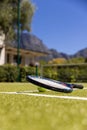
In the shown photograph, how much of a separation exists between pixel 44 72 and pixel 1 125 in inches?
966

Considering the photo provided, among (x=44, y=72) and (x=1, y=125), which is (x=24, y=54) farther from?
(x=1, y=125)

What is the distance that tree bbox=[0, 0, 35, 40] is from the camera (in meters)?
34.3

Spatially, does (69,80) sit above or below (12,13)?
below

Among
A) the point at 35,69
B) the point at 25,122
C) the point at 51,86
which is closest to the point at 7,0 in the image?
the point at 35,69

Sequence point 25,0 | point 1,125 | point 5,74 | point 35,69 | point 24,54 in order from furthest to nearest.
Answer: point 24,54
point 25,0
point 35,69
point 5,74
point 1,125

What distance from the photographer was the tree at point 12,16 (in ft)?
113

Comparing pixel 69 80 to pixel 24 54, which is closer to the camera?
pixel 69 80

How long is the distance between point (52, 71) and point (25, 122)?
80.0ft

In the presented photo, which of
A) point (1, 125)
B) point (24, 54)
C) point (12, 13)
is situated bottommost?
point (1, 125)

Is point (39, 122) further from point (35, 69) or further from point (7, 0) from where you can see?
point (7, 0)

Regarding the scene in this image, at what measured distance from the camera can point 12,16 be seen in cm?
3531

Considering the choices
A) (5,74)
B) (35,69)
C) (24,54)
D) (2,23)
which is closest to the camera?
(5,74)

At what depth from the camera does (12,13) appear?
35531 millimetres

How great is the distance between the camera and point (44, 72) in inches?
1081
